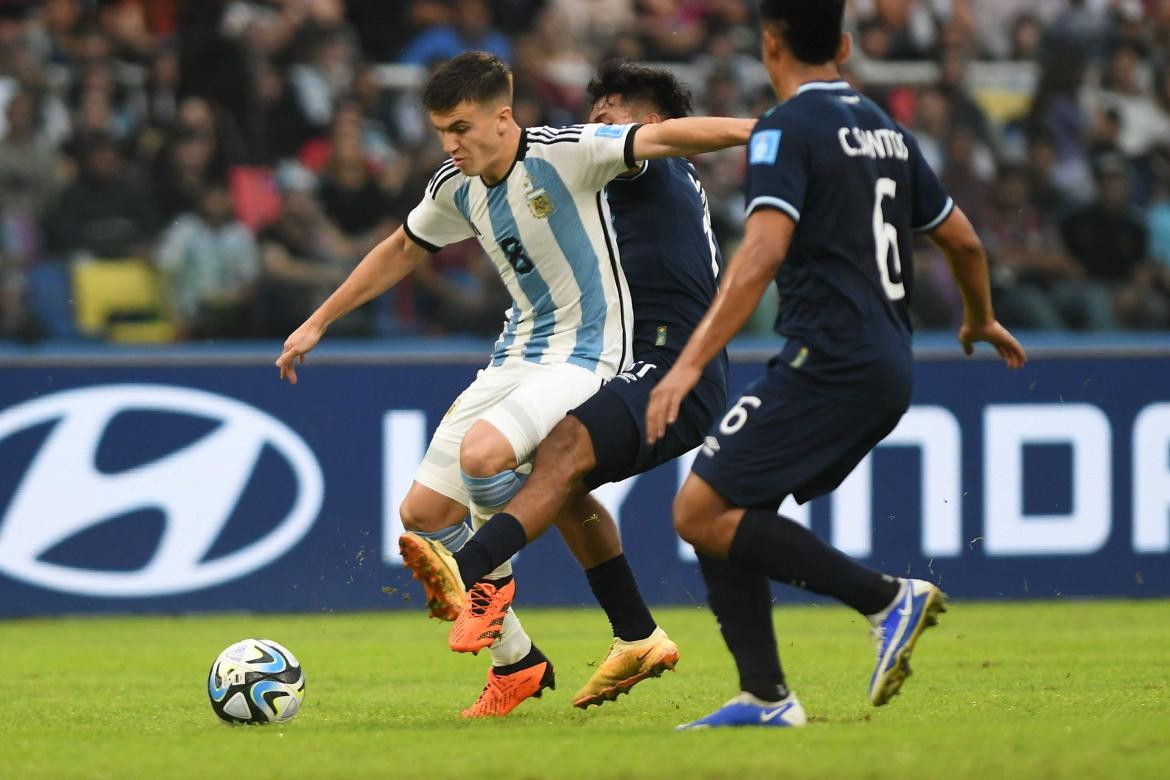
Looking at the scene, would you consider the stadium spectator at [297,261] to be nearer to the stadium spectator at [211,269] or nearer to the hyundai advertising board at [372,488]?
the stadium spectator at [211,269]

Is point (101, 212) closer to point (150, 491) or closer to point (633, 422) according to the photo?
point (150, 491)

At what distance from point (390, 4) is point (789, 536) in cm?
936

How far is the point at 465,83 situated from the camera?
5914mm

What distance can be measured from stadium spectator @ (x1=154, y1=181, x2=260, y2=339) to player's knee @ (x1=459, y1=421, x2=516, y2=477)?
575cm

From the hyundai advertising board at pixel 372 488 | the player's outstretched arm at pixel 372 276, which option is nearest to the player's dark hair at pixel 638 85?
the player's outstretched arm at pixel 372 276

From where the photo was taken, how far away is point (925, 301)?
1245 cm

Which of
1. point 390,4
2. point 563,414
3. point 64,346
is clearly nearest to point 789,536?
point 563,414

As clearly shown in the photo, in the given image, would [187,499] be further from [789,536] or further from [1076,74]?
[1076,74]

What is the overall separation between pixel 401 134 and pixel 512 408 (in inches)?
290

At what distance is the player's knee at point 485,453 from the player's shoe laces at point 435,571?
0.35 m

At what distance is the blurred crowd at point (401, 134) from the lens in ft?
38.2

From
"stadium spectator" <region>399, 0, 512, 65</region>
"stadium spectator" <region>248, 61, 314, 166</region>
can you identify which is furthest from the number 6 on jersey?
"stadium spectator" <region>399, 0, 512, 65</region>

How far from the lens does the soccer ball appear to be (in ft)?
19.8

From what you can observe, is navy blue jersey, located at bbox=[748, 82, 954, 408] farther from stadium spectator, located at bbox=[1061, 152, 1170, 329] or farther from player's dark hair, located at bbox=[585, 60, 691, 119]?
stadium spectator, located at bbox=[1061, 152, 1170, 329]
